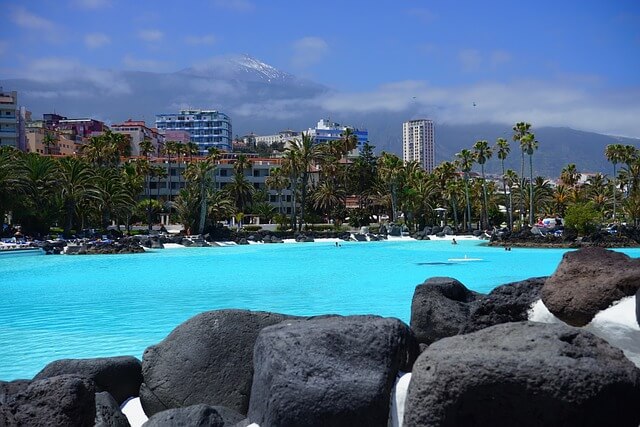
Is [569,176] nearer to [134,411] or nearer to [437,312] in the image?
[437,312]

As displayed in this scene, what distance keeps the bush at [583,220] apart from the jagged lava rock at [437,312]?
164ft

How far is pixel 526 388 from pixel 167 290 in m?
21.3

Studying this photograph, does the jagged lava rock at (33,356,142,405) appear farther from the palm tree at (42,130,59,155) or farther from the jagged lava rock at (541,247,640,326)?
the palm tree at (42,130,59,155)

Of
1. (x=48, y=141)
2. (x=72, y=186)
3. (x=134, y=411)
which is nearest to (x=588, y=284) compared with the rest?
(x=134, y=411)

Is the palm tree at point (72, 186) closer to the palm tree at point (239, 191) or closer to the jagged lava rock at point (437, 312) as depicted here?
the palm tree at point (239, 191)

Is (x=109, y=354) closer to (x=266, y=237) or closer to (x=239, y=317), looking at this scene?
(x=239, y=317)

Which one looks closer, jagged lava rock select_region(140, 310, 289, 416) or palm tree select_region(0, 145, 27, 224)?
jagged lava rock select_region(140, 310, 289, 416)

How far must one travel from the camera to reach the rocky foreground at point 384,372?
4.65 meters

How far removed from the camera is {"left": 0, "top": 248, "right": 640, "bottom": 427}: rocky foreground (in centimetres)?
465

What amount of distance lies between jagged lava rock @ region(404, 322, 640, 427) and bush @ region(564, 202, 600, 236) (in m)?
53.9

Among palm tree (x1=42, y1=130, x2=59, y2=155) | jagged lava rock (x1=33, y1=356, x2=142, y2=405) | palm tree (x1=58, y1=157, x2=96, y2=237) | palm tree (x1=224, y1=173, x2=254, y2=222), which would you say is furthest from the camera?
palm tree (x1=42, y1=130, x2=59, y2=155)

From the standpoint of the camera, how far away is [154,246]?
176ft

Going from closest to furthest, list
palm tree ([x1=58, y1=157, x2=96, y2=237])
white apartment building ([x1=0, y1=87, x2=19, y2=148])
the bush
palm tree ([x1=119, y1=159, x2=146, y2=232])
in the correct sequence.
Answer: the bush → palm tree ([x1=58, y1=157, x2=96, y2=237]) → palm tree ([x1=119, y1=159, x2=146, y2=232]) → white apartment building ([x1=0, y1=87, x2=19, y2=148])

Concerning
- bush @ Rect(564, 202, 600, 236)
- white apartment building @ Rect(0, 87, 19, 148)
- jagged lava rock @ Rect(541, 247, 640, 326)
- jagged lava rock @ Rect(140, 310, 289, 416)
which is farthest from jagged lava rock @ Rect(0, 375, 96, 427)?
white apartment building @ Rect(0, 87, 19, 148)
